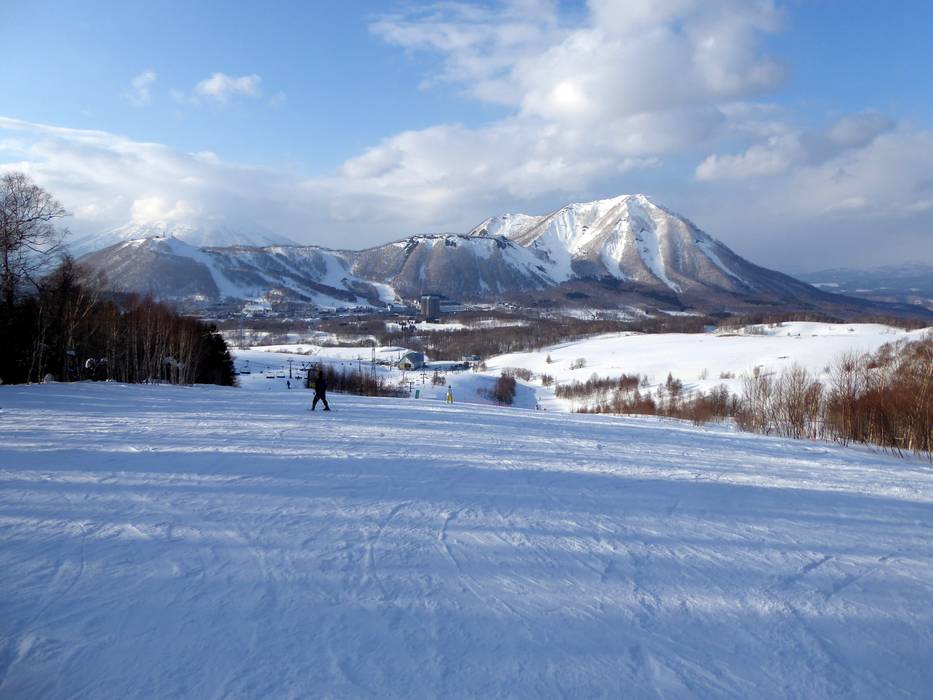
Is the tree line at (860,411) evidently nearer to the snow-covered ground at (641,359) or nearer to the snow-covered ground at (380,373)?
the snow-covered ground at (641,359)

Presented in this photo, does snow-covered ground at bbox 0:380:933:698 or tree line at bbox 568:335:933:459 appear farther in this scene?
tree line at bbox 568:335:933:459

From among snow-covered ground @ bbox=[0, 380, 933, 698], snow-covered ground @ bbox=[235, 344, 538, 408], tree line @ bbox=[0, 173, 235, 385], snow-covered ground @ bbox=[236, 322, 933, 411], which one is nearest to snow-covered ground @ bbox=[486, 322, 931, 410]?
snow-covered ground @ bbox=[236, 322, 933, 411]

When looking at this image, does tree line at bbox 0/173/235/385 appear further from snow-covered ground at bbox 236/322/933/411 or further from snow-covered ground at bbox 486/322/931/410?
snow-covered ground at bbox 486/322/931/410

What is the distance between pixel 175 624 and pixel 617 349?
106 metres

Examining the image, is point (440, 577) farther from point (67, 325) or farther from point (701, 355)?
point (701, 355)

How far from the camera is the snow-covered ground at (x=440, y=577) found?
13.1ft

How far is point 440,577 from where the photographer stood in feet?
17.7

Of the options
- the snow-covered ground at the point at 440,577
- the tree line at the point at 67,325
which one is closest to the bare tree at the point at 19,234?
the tree line at the point at 67,325

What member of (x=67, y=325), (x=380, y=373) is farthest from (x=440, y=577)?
(x=380, y=373)

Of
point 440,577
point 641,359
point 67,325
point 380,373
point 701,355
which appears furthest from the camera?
point 641,359

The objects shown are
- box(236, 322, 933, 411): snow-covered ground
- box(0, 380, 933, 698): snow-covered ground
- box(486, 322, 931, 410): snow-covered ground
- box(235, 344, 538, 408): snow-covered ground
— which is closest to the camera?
box(0, 380, 933, 698): snow-covered ground

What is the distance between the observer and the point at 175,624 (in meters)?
4.38

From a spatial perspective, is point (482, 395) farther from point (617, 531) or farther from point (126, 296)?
point (617, 531)

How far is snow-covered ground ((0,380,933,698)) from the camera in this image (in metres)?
4.01
